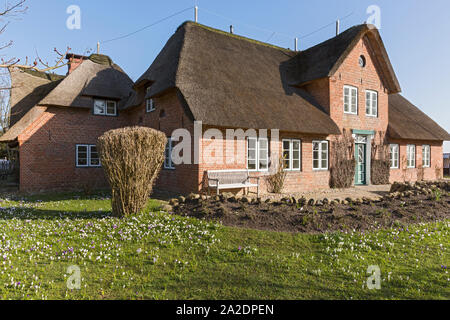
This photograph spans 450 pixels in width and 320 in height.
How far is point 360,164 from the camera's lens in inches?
614

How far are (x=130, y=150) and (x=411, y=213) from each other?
7677 millimetres

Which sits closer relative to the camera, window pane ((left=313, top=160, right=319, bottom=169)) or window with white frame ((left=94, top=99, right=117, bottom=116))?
window pane ((left=313, top=160, right=319, bottom=169))

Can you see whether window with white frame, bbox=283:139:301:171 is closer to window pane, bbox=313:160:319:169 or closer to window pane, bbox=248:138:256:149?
window pane, bbox=313:160:319:169

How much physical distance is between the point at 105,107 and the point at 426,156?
21528 mm

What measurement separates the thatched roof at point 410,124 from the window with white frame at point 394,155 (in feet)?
2.79

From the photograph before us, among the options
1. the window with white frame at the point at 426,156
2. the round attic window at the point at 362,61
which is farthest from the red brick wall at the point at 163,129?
the window with white frame at the point at 426,156

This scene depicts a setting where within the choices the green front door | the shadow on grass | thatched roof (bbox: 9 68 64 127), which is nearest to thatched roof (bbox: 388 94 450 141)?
the green front door

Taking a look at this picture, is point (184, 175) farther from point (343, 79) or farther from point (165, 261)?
point (343, 79)

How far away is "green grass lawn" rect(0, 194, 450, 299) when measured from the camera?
11.8 feet

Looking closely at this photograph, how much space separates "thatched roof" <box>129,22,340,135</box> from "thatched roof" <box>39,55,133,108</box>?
243cm

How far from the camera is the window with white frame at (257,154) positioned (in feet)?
38.9

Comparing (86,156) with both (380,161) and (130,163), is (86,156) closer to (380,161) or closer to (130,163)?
(130,163)

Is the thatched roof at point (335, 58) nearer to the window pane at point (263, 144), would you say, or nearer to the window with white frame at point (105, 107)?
the window pane at point (263, 144)

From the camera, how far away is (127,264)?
14.7 ft
